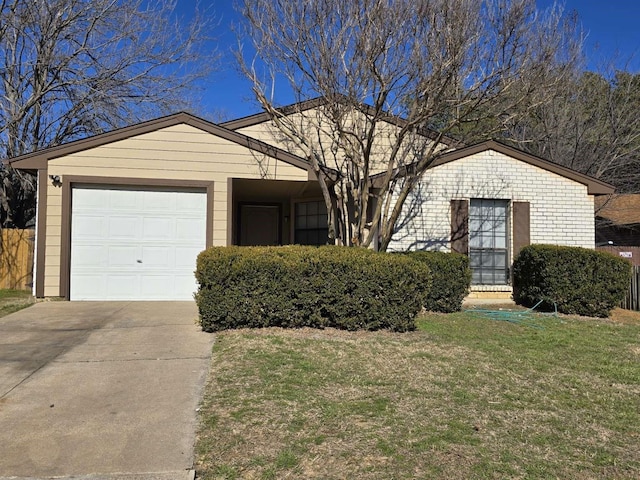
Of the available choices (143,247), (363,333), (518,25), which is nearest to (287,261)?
(363,333)

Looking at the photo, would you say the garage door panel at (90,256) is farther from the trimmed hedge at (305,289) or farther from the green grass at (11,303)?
the trimmed hedge at (305,289)

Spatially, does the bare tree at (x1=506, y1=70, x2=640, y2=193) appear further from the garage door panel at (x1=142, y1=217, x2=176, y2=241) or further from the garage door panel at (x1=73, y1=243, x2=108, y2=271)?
the garage door panel at (x1=73, y1=243, x2=108, y2=271)

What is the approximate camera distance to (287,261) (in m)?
7.58

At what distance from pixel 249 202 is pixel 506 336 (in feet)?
29.1

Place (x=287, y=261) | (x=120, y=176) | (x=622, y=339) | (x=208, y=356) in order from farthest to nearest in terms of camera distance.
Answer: (x=120, y=176)
(x=622, y=339)
(x=287, y=261)
(x=208, y=356)

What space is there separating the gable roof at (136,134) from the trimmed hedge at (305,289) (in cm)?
363

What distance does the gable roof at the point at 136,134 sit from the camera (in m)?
10.1

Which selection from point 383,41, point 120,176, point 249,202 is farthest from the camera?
point 249,202

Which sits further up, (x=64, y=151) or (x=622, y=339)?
(x=64, y=151)

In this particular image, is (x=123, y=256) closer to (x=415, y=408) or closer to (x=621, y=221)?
(x=415, y=408)

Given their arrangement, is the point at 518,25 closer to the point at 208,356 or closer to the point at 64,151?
the point at 208,356

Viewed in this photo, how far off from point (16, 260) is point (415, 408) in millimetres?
14254

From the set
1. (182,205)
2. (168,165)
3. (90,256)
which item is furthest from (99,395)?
(168,165)

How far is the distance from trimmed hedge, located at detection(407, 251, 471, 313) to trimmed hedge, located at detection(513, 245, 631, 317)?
1.70 metres
